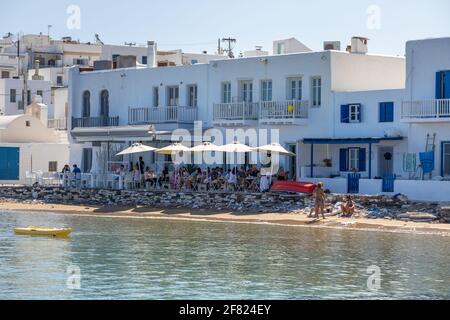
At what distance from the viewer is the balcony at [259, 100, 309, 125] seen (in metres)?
51.1

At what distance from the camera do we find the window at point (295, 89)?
52.0 meters

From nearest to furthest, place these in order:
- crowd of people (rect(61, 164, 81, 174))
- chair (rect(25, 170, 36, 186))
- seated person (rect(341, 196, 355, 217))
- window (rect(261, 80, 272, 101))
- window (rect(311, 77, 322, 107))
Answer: seated person (rect(341, 196, 355, 217)) → window (rect(311, 77, 322, 107)) → window (rect(261, 80, 272, 101)) → crowd of people (rect(61, 164, 81, 174)) → chair (rect(25, 170, 36, 186))

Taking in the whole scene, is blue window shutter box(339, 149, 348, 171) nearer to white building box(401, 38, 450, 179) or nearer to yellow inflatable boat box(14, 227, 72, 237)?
white building box(401, 38, 450, 179)

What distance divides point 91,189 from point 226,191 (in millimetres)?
7528

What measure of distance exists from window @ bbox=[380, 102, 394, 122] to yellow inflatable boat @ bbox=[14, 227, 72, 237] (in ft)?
49.4

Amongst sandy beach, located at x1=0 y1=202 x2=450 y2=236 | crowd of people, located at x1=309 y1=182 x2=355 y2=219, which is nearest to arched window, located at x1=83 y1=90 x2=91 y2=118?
sandy beach, located at x1=0 y1=202 x2=450 y2=236

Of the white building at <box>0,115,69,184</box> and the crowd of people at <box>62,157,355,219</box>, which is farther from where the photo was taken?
the white building at <box>0,115,69,184</box>

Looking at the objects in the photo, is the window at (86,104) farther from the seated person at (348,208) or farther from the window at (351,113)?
the seated person at (348,208)

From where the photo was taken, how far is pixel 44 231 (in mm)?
40594

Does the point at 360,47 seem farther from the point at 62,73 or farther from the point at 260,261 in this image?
the point at 62,73

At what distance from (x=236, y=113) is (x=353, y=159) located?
20.8 ft

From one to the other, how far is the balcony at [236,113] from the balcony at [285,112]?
63 cm

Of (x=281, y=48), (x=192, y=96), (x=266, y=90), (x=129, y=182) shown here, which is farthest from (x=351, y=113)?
(x=129, y=182)
